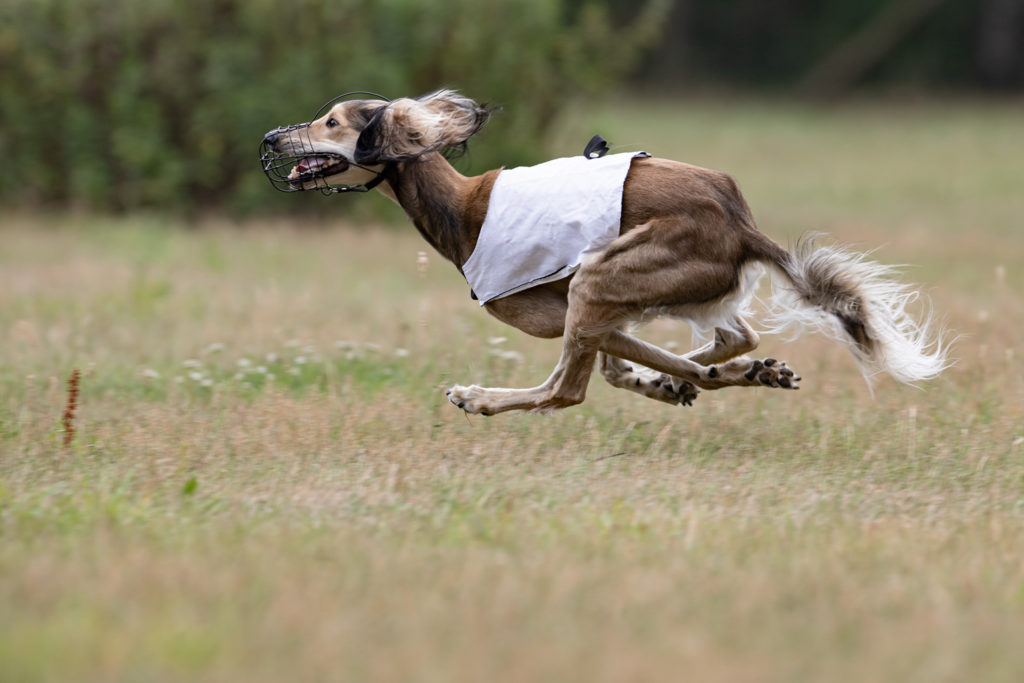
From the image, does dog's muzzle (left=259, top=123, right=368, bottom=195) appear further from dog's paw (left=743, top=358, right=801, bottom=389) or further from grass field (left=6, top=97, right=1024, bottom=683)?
dog's paw (left=743, top=358, right=801, bottom=389)

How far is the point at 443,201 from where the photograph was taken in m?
5.96

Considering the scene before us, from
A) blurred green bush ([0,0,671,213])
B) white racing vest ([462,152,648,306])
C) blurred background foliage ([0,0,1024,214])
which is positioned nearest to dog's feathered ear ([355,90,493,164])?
white racing vest ([462,152,648,306])

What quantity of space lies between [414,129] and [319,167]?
48cm

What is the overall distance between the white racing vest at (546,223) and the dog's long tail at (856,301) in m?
0.72

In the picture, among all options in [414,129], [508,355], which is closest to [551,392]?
[414,129]

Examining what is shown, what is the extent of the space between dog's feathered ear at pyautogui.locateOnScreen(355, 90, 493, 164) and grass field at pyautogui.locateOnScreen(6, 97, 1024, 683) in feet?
2.90

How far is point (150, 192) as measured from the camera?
44.1 ft

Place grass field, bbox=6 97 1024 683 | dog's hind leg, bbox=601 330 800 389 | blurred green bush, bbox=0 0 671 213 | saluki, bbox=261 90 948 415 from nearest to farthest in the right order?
grass field, bbox=6 97 1024 683 < saluki, bbox=261 90 948 415 < dog's hind leg, bbox=601 330 800 389 < blurred green bush, bbox=0 0 671 213

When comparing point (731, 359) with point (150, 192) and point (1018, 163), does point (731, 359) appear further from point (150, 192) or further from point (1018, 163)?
point (1018, 163)

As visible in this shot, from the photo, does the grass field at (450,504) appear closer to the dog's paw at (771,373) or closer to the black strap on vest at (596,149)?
the dog's paw at (771,373)

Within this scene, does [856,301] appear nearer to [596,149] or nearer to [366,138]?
[596,149]

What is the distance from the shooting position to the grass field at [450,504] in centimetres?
344

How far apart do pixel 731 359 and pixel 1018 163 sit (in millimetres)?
15393

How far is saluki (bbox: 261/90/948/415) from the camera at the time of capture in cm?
554
